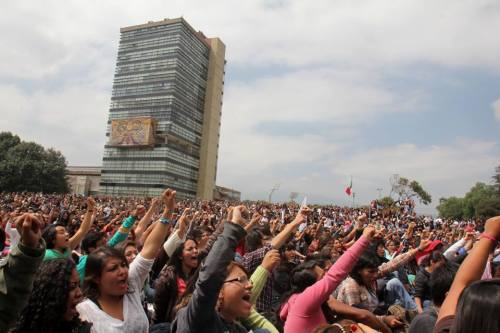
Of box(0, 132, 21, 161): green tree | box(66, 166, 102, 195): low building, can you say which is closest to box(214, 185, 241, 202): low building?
box(66, 166, 102, 195): low building

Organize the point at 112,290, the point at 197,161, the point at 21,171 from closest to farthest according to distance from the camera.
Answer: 1. the point at 112,290
2. the point at 21,171
3. the point at 197,161

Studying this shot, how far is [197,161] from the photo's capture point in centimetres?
8631

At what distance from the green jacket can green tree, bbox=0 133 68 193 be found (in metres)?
59.3

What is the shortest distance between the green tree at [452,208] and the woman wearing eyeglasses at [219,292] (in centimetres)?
8131

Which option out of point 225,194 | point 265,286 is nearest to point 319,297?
point 265,286

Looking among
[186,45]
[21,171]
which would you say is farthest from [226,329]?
[186,45]

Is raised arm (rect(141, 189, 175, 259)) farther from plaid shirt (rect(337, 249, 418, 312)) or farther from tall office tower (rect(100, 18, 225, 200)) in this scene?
tall office tower (rect(100, 18, 225, 200))

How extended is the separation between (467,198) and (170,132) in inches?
2419

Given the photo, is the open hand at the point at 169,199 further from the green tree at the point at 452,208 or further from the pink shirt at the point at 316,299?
the green tree at the point at 452,208

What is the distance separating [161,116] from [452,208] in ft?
209

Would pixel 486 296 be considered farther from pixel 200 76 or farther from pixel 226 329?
pixel 200 76

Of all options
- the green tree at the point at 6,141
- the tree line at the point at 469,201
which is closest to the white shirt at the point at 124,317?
the green tree at the point at 6,141

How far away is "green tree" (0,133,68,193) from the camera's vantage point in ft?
173

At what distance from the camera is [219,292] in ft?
6.77
